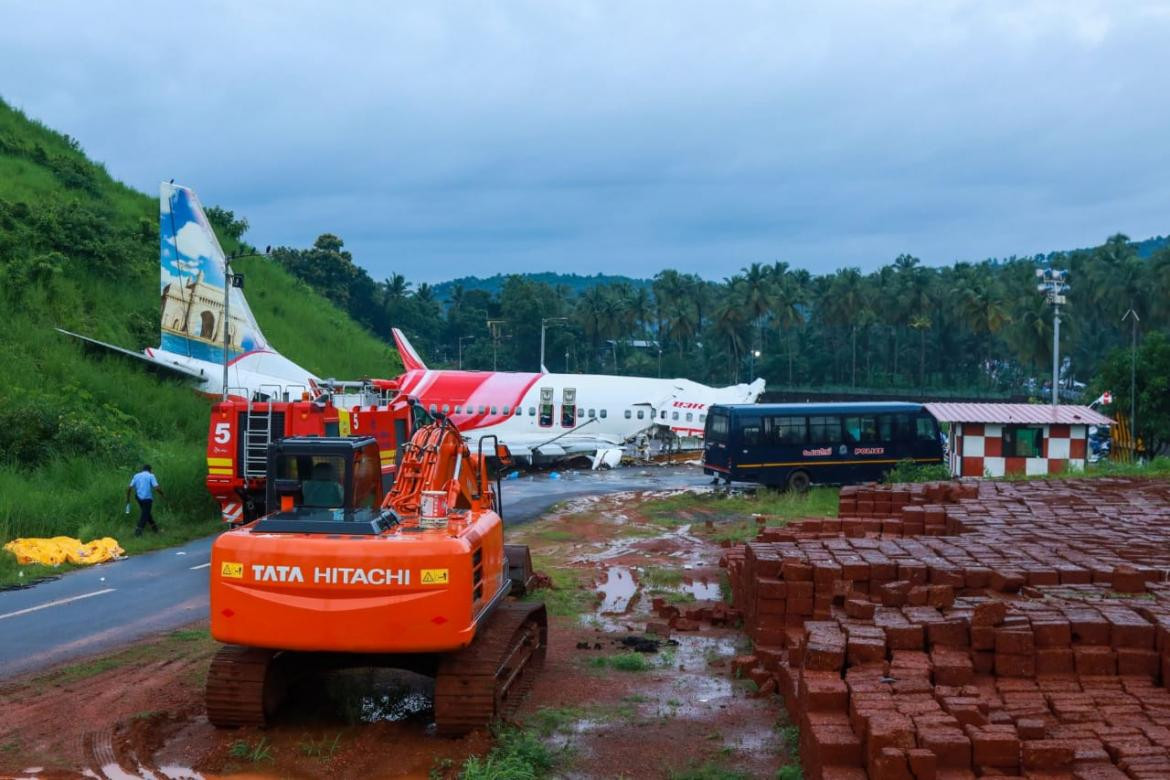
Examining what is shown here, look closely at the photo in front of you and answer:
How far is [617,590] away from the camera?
58.0 feet

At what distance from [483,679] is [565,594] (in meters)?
7.16

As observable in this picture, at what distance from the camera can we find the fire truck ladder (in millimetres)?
20547

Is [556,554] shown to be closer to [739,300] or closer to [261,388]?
[261,388]

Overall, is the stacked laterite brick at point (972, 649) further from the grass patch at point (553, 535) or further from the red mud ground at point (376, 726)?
the grass patch at point (553, 535)

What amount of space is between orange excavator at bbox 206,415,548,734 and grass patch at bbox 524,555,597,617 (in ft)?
14.9

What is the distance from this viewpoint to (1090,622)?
9.67 m

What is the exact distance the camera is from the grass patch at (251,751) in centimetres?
942

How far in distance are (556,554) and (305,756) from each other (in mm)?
11859

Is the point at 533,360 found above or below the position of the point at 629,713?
above

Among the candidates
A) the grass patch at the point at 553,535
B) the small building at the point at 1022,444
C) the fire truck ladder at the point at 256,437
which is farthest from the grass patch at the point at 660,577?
the small building at the point at 1022,444

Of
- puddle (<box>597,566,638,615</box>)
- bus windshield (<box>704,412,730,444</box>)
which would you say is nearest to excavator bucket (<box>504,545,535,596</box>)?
puddle (<box>597,566,638,615</box>)

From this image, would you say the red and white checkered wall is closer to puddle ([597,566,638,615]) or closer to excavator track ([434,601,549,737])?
puddle ([597,566,638,615])

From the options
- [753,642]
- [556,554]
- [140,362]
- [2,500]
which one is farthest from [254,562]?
[140,362]

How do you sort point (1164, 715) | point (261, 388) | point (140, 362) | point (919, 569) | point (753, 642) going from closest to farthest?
1. point (1164, 715)
2. point (919, 569)
3. point (753, 642)
4. point (261, 388)
5. point (140, 362)
